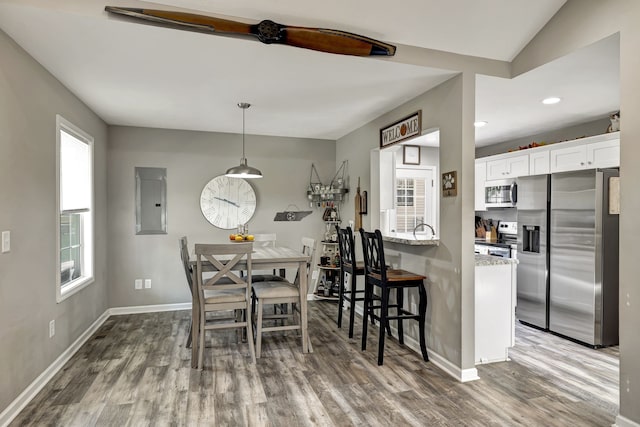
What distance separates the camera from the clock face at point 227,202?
16.3ft

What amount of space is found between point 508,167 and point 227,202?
3.71m

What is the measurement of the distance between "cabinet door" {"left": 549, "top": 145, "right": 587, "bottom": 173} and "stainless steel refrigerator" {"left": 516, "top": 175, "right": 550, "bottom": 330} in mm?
217

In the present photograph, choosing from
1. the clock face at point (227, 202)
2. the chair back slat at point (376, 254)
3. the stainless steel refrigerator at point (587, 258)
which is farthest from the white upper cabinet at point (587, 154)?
the clock face at point (227, 202)

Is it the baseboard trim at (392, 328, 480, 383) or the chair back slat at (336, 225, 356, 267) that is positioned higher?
the chair back slat at (336, 225, 356, 267)

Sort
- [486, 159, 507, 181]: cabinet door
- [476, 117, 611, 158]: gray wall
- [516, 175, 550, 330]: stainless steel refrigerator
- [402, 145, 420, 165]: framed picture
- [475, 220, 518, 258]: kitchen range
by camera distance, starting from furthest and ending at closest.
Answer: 1. [402, 145, 420, 165]: framed picture
2. [486, 159, 507, 181]: cabinet door
3. [475, 220, 518, 258]: kitchen range
4. [476, 117, 611, 158]: gray wall
5. [516, 175, 550, 330]: stainless steel refrigerator

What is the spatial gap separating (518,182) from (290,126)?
282cm

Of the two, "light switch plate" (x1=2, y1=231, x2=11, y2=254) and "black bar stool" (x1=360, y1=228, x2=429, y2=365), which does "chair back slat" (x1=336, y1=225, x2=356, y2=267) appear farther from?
"light switch plate" (x1=2, y1=231, x2=11, y2=254)

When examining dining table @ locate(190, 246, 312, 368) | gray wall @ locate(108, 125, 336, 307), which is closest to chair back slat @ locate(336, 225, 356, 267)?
dining table @ locate(190, 246, 312, 368)

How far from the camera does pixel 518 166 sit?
4.60 metres

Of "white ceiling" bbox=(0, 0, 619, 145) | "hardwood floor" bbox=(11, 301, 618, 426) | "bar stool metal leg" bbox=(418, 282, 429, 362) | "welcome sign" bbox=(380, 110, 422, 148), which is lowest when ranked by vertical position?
"hardwood floor" bbox=(11, 301, 618, 426)

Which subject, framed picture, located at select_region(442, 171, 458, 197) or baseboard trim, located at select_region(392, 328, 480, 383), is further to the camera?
framed picture, located at select_region(442, 171, 458, 197)

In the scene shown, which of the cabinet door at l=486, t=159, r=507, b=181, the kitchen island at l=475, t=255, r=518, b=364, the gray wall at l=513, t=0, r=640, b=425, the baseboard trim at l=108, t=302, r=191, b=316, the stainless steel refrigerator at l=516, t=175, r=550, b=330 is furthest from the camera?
the cabinet door at l=486, t=159, r=507, b=181

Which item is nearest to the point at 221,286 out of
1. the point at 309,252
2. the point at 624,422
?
the point at 309,252

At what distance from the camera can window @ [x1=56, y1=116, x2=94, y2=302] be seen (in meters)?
3.19
